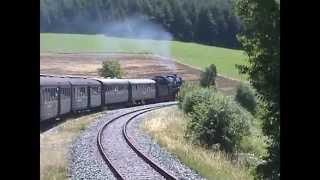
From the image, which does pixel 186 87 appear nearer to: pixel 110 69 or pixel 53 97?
pixel 110 69

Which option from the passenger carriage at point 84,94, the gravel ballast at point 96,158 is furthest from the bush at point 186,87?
the passenger carriage at point 84,94

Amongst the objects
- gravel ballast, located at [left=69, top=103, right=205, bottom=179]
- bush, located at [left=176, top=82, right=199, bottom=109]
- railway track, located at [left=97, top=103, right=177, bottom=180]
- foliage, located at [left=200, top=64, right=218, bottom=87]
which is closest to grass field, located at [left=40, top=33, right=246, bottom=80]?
foliage, located at [left=200, top=64, right=218, bottom=87]

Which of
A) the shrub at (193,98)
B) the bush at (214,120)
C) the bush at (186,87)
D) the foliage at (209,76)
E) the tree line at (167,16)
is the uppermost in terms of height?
the tree line at (167,16)

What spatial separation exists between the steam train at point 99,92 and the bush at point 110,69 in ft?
0.57

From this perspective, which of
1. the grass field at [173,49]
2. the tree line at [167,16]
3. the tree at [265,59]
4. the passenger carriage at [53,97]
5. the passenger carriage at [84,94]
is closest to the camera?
the passenger carriage at [53,97]

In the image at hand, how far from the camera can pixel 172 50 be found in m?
3.37

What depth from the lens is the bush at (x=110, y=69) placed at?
3258mm

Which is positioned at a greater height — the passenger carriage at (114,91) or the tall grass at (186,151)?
the passenger carriage at (114,91)

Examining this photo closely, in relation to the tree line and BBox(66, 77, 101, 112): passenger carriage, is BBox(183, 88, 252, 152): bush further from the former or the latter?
BBox(66, 77, 101, 112): passenger carriage

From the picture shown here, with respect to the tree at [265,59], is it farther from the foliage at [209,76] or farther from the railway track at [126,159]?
the railway track at [126,159]

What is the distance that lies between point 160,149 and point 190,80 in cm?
61

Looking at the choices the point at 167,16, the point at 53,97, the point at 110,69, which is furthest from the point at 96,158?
the point at 167,16
